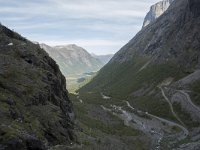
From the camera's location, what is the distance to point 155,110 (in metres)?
161

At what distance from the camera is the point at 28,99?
211 feet

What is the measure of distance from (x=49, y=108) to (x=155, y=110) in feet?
319

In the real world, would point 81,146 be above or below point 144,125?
above

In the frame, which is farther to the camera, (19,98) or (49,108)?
(49,108)

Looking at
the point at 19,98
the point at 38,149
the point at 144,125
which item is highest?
the point at 19,98

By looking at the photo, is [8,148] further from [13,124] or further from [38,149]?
[13,124]

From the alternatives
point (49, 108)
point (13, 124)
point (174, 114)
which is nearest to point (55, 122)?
point (49, 108)

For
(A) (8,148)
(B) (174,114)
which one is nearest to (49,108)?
(A) (8,148)

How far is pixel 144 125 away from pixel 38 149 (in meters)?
91.5

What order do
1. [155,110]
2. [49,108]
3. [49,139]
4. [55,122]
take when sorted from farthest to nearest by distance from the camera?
1. [155,110]
2. [49,108]
3. [55,122]
4. [49,139]

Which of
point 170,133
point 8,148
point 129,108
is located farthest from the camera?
point 129,108

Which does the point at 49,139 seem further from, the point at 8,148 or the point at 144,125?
the point at 144,125

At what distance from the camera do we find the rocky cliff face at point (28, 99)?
47.3 m

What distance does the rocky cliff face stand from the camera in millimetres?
47312
